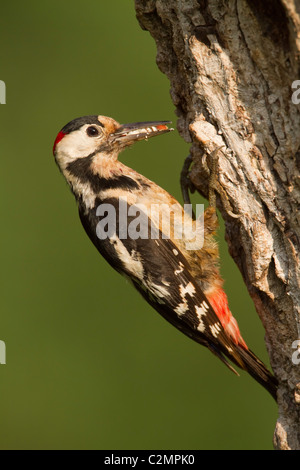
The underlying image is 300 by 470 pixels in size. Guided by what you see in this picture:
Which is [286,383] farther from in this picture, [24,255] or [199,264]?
[24,255]

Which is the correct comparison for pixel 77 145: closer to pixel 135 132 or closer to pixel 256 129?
pixel 135 132

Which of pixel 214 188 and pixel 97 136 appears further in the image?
pixel 97 136

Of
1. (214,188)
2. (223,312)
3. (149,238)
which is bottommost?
(223,312)

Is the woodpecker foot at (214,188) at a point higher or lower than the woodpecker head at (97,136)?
lower

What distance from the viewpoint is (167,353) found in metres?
4.09

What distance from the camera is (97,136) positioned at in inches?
110

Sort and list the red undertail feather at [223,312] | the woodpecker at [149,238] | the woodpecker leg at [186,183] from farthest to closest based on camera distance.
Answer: the woodpecker leg at [186,183], the red undertail feather at [223,312], the woodpecker at [149,238]

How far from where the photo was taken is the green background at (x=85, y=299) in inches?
156

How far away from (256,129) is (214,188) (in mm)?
441

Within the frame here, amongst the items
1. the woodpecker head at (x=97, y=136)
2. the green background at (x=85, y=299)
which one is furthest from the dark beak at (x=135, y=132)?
the green background at (x=85, y=299)

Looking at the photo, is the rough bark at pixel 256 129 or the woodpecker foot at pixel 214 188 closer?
the rough bark at pixel 256 129

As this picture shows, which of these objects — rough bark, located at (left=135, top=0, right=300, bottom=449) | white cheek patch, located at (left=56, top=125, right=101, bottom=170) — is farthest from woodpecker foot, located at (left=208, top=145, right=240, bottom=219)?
white cheek patch, located at (left=56, top=125, right=101, bottom=170)

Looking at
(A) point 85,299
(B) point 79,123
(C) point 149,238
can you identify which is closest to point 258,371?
(C) point 149,238

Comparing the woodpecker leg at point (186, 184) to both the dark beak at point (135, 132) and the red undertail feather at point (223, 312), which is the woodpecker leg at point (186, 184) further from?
the red undertail feather at point (223, 312)
